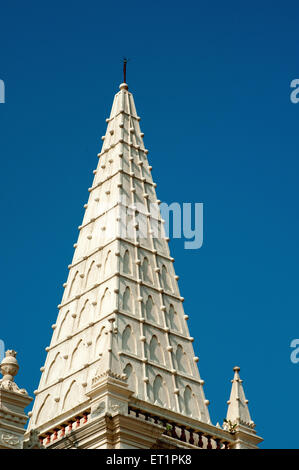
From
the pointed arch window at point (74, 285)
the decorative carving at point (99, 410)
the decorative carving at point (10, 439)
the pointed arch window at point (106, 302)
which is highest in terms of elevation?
the pointed arch window at point (74, 285)

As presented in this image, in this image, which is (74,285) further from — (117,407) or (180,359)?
(117,407)

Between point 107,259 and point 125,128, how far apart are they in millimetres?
7859

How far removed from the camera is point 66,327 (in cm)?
3934

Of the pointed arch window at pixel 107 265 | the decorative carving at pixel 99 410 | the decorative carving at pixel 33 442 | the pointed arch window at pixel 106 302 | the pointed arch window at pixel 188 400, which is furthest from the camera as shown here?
the pointed arch window at pixel 107 265

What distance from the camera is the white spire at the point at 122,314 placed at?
3619 cm

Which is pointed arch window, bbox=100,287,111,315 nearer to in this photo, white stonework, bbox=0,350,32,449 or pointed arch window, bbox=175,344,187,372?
pointed arch window, bbox=175,344,187,372

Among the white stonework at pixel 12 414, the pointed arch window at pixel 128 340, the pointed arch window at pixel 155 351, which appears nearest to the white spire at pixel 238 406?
the pointed arch window at pixel 155 351

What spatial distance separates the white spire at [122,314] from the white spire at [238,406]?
88 centimetres

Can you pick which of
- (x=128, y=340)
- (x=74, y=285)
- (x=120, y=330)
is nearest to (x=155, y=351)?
(x=128, y=340)

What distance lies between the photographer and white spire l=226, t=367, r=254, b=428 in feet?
122

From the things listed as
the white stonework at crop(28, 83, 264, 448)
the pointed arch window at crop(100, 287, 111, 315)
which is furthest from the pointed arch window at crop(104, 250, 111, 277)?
the pointed arch window at crop(100, 287, 111, 315)

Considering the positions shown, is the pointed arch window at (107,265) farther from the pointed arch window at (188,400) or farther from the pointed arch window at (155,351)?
the pointed arch window at (188,400)
